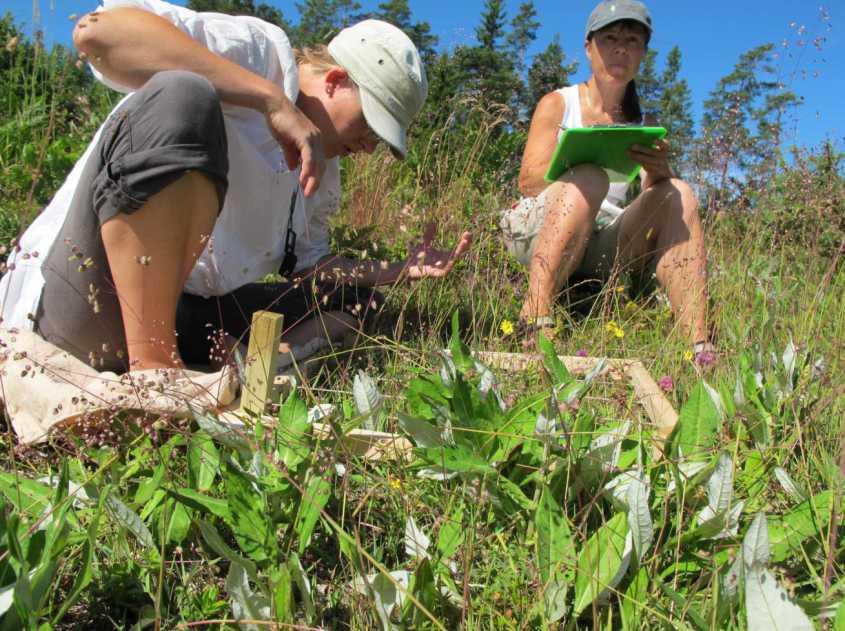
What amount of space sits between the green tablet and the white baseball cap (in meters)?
0.58

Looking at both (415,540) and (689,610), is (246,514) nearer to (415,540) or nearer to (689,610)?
(415,540)

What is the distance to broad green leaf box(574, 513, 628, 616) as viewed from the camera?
101cm

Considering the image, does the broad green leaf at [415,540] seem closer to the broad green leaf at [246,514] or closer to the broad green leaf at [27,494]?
the broad green leaf at [246,514]

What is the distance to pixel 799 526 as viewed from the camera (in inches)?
45.3

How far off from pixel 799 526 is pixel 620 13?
2232 millimetres

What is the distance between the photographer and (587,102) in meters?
3.09

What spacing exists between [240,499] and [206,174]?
0.82 m

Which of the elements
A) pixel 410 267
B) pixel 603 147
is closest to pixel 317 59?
pixel 410 267

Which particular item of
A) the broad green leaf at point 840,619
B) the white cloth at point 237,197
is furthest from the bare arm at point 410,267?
the broad green leaf at point 840,619

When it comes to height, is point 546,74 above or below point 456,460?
above

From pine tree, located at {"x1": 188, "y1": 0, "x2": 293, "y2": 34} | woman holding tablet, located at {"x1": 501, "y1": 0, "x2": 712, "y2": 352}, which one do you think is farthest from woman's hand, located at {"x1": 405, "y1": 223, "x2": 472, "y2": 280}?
pine tree, located at {"x1": 188, "y1": 0, "x2": 293, "y2": 34}

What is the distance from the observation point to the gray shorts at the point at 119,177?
1.59 metres

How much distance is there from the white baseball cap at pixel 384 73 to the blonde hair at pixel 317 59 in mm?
83

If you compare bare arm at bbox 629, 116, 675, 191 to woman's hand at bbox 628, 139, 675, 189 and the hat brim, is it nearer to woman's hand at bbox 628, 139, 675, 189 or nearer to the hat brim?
woman's hand at bbox 628, 139, 675, 189
